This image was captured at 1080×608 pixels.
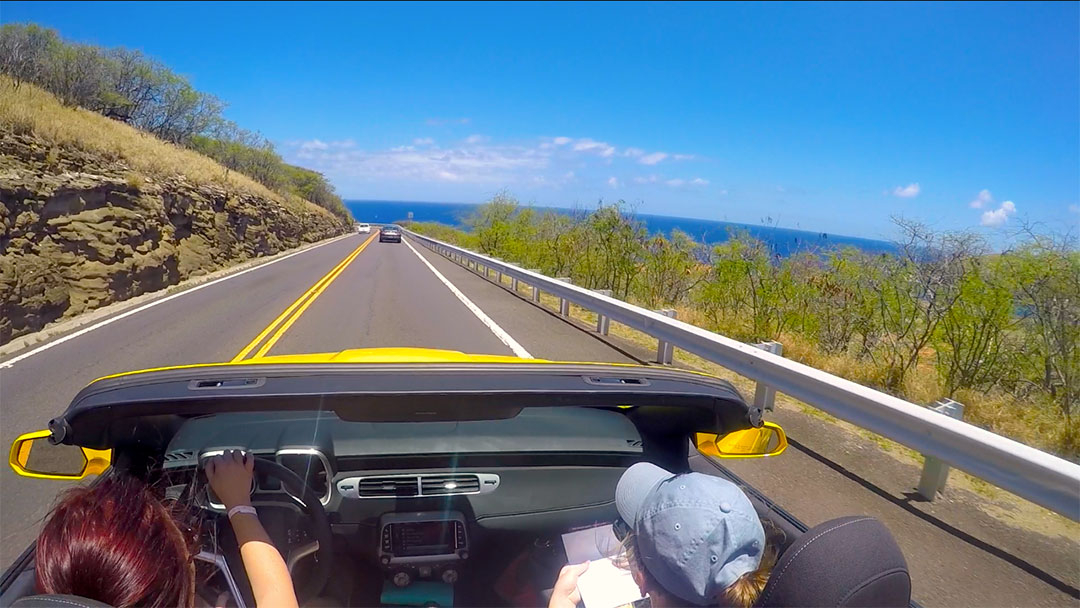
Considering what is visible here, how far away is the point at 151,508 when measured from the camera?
4.46 ft

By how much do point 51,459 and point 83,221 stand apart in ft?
46.6

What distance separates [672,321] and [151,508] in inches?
251

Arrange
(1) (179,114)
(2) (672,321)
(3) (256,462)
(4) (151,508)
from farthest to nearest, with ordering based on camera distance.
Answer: (1) (179,114) → (2) (672,321) → (3) (256,462) → (4) (151,508)

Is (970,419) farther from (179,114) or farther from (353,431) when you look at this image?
(179,114)

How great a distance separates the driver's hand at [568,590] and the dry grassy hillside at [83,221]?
1161 cm

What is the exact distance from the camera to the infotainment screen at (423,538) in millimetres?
2312

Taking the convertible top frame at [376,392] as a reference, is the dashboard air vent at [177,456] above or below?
below

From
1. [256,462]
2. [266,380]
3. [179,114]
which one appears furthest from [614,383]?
[179,114]

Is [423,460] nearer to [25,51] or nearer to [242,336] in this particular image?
[242,336]

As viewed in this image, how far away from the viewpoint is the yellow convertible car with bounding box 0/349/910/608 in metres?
1.66

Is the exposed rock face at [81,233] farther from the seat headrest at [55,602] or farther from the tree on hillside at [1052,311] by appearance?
the tree on hillside at [1052,311]

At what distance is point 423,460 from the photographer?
99.5 inches

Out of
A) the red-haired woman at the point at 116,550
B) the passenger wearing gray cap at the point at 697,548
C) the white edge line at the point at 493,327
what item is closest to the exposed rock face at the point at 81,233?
the white edge line at the point at 493,327

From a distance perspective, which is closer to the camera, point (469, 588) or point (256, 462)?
point (256, 462)
